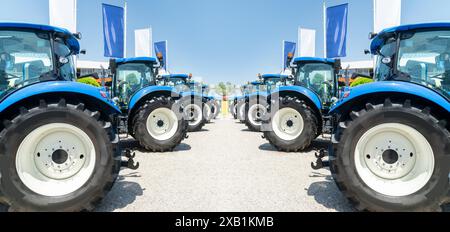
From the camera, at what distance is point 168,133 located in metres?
6.50

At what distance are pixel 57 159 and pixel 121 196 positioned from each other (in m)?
0.88

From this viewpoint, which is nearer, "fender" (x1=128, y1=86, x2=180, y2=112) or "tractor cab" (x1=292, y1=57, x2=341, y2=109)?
"fender" (x1=128, y1=86, x2=180, y2=112)

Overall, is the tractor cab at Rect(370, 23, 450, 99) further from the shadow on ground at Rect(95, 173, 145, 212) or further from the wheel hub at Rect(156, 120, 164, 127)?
the wheel hub at Rect(156, 120, 164, 127)

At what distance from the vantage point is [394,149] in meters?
2.96

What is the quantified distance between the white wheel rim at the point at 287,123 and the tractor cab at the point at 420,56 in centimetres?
288

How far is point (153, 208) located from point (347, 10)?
15165 millimetres

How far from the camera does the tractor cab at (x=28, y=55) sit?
133 inches

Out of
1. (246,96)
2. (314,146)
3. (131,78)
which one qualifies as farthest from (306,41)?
(131,78)

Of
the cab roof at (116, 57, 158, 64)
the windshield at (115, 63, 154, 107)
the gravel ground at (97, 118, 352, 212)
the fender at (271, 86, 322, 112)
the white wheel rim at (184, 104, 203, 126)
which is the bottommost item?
the gravel ground at (97, 118, 352, 212)

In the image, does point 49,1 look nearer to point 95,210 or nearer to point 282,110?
point 282,110

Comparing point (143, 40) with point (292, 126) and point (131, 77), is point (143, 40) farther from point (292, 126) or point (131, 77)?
point (292, 126)

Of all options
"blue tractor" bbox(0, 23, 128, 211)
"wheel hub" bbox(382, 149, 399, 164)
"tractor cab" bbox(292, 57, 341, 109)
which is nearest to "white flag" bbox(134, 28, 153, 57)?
"tractor cab" bbox(292, 57, 341, 109)

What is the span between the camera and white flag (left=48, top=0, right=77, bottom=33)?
1330 cm

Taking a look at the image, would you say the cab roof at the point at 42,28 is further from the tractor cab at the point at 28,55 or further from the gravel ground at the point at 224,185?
the gravel ground at the point at 224,185
